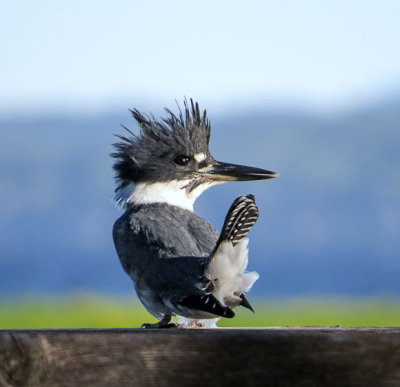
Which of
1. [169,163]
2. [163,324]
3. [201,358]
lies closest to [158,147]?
[169,163]

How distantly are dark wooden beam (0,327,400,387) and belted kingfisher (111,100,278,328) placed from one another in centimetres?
115

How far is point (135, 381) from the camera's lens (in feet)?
6.72

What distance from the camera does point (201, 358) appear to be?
2.04 metres

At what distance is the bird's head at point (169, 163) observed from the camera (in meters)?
4.42

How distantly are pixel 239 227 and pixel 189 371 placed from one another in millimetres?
1262

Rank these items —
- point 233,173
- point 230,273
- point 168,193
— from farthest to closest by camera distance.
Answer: point 233,173
point 168,193
point 230,273

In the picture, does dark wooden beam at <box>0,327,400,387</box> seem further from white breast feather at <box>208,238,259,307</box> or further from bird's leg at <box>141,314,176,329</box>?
bird's leg at <box>141,314,176,329</box>

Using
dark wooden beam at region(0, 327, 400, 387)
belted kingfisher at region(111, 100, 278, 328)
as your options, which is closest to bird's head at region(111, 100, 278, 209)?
belted kingfisher at region(111, 100, 278, 328)

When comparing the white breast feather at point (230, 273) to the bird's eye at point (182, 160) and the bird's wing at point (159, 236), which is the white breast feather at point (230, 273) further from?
the bird's eye at point (182, 160)

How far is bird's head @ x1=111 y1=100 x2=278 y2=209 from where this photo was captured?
4.42 meters

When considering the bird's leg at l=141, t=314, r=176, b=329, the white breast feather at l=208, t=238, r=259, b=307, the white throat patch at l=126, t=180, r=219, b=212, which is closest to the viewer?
the white breast feather at l=208, t=238, r=259, b=307

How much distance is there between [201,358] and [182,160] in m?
2.56

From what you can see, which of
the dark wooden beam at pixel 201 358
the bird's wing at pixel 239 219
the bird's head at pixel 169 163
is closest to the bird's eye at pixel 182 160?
the bird's head at pixel 169 163

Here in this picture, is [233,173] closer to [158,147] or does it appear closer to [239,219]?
[158,147]
